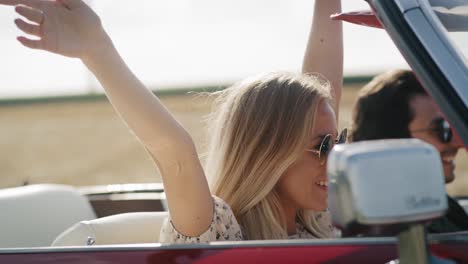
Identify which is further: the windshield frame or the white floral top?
the white floral top

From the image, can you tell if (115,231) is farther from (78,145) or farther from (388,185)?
(78,145)

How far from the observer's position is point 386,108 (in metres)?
3.88

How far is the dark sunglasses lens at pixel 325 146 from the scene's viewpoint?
8.45 feet

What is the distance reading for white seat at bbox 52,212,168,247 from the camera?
2746 millimetres

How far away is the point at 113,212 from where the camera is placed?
386cm

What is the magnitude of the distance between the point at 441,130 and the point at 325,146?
0.80m

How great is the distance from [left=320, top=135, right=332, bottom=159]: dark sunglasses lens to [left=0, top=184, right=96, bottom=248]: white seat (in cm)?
118

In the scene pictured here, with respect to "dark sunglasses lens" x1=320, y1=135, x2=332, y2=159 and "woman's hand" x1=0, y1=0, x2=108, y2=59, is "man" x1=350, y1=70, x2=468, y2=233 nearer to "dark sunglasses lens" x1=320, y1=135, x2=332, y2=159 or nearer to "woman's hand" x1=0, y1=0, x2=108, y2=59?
"dark sunglasses lens" x1=320, y1=135, x2=332, y2=159

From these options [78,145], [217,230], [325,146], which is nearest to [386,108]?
[325,146]

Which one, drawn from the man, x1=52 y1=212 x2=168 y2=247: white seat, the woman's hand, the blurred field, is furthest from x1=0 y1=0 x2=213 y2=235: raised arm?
the blurred field

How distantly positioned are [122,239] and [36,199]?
60cm

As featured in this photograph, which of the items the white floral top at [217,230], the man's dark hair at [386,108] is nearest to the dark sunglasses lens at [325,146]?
the white floral top at [217,230]

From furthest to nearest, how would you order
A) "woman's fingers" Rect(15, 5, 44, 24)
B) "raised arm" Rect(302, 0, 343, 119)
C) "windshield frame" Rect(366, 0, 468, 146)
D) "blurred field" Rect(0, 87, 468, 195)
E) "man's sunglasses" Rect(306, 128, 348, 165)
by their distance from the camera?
1. "blurred field" Rect(0, 87, 468, 195)
2. "raised arm" Rect(302, 0, 343, 119)
3. "man's sunglasses" Rect(306, 128, 348, 165)
4. "woman's fingers" Rect(15, 5, 44, 24)
5. "windshield frame" Rect(366, 0, 468, 146)

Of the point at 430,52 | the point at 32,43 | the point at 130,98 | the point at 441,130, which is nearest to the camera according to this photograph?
the point at 430,52
